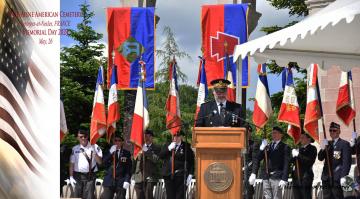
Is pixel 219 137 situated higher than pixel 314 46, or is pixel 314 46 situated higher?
pixel 314 46

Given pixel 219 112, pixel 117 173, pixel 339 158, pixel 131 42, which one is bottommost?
pixel 117 173

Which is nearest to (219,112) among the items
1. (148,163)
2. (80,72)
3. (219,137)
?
(219,137)

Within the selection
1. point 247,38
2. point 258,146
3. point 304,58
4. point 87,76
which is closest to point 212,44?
point 247,38

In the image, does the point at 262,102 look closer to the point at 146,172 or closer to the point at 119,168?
the point at 146,172

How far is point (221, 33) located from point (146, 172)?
11.5 ft

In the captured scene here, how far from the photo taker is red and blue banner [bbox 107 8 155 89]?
15.8 m

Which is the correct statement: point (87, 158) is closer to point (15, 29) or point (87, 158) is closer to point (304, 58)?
point (304, 58)

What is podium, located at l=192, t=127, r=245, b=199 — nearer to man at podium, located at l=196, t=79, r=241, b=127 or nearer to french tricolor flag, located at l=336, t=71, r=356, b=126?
man at podium, located at l=196, t=79, r=241, b=127

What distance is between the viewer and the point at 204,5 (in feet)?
51.1

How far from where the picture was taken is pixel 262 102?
539 inches

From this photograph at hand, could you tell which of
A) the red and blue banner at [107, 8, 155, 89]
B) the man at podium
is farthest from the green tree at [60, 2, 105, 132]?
the man at podium

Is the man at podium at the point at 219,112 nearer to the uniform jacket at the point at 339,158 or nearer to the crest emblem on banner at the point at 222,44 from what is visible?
the uniform jacket at the point at 339,158

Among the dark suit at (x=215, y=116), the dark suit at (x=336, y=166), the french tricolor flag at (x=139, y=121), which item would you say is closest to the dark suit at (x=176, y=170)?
the french tricolor flag at (x=139, y=121)

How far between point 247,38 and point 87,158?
14.3 feet
